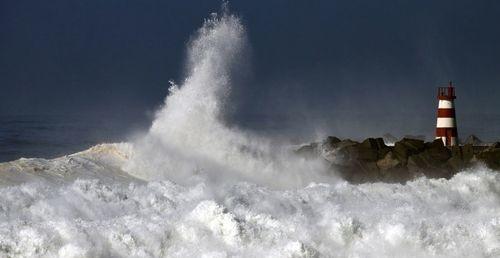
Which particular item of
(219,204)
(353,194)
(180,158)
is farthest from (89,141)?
(219,204)

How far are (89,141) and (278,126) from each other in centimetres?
621

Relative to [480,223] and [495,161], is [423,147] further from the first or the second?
[480,223]

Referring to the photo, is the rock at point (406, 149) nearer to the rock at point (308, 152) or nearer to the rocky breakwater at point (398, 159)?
the rocky breakwater at point (398, 159)

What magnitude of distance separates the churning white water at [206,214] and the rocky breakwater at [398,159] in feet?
3.76

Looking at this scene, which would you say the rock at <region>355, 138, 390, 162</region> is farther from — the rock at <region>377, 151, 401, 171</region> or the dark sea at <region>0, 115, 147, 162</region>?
the dark sea at <region>0, 115, 147, 162</region>

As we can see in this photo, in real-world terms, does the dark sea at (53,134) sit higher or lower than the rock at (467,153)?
higher

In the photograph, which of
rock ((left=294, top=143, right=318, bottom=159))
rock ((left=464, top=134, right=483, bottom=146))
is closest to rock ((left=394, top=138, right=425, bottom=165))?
rock ((left=294, top=143, right=318, bottom=159))

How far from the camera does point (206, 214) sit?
8094 millimetres

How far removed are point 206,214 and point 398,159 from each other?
6.15 m

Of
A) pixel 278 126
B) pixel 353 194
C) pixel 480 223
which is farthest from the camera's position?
pixel 278 126

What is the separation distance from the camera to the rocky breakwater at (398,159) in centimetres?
1334

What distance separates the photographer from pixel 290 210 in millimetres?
8961

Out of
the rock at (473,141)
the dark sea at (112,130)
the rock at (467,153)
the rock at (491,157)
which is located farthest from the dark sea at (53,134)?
the rock at (473,141)

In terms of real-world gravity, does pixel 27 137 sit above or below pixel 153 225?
above
